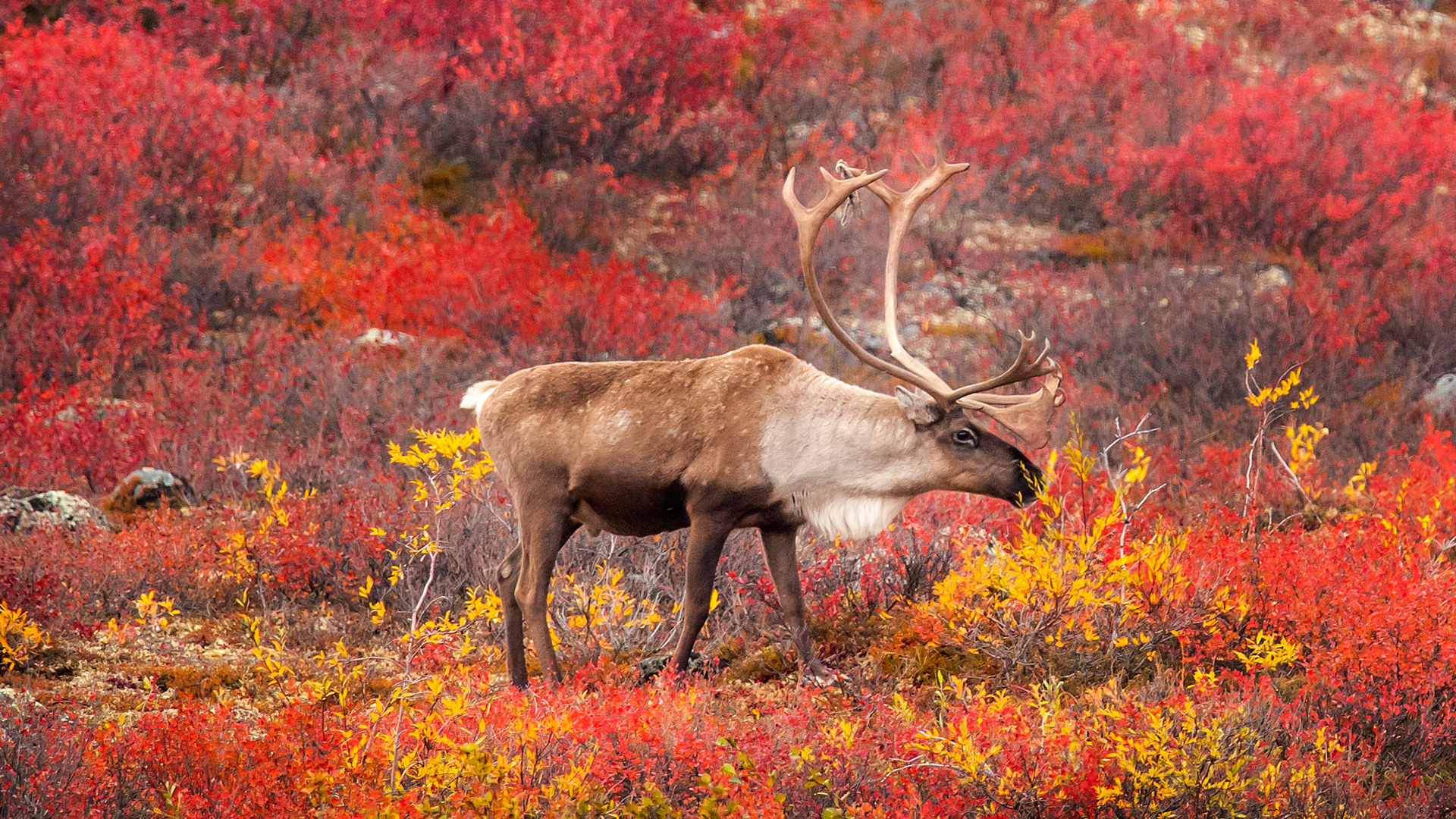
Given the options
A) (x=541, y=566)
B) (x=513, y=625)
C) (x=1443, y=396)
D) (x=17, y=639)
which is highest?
(x=541, y=566)

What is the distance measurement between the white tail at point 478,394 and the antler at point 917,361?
1.27m

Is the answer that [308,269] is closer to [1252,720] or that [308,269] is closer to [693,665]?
[693,665]

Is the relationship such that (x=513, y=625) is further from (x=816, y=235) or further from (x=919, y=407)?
(x=816, y=235)

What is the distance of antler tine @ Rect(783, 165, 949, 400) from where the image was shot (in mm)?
4441

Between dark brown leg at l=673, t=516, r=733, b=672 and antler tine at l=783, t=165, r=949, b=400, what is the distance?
832 mm

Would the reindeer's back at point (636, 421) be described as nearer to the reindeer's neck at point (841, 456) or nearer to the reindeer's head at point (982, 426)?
the reindeer's neck at point (841, 456)

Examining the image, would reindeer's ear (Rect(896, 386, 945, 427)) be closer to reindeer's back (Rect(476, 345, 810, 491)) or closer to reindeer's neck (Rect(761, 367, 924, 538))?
reindeer's neck (Rect(761, 367, 924, 538))

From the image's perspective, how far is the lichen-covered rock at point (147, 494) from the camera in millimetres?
6410

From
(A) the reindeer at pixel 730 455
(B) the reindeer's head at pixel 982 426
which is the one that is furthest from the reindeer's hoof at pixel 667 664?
(B) the reindeer's head at pixel 982 426

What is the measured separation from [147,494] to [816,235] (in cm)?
396

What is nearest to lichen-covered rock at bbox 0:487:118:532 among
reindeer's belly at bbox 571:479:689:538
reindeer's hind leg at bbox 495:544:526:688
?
reindeer's hind leg at bbox 495:544:526:688

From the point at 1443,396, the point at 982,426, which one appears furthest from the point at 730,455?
the point at 1443,396

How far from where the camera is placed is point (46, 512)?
19.5 feet

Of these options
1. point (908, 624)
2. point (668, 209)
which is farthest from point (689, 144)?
point (908, 624)
